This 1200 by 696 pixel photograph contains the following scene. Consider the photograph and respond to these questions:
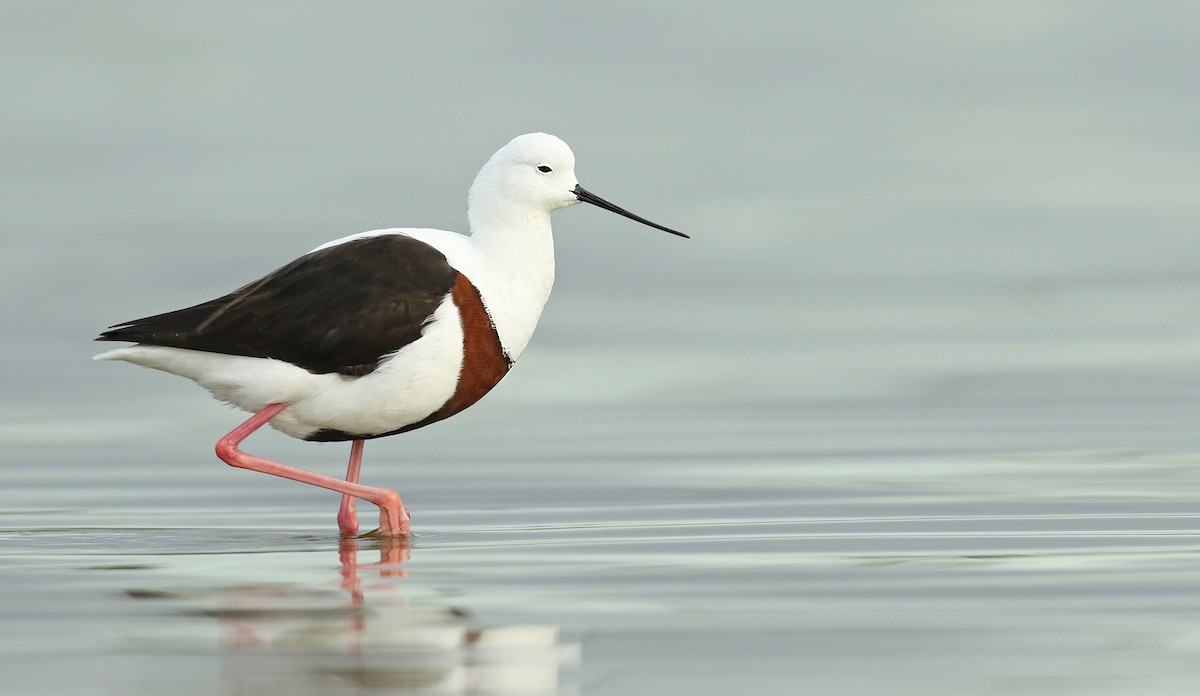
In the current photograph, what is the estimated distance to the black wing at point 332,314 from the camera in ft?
38.4

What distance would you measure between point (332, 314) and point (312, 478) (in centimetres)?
110

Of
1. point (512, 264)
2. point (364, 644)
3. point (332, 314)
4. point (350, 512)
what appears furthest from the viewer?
point (350, 512)

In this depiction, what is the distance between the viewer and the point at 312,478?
12398mm

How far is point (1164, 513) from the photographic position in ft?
38.8

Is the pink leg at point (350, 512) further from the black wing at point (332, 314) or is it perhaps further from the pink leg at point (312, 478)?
the black wing at point (332, 314)

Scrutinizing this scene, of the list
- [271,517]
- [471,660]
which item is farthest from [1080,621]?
[271,517]

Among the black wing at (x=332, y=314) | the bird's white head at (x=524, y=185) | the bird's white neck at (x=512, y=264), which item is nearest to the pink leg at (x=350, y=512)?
the black wing at (x=332, y=314)

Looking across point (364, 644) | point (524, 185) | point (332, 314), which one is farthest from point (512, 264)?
point (364, 644)

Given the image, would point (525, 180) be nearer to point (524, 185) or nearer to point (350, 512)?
point (524, 185)

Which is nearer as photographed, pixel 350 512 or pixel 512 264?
pixel 512 264

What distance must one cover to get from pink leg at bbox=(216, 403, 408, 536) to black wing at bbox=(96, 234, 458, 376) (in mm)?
437

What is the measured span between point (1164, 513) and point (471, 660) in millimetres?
5353

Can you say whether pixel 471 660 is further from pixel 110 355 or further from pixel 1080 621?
pixel 110 355

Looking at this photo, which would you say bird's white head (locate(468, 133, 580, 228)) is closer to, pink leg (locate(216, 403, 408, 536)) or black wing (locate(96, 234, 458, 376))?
black wing (locate(96, 234, 458, 376))
